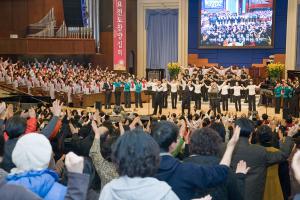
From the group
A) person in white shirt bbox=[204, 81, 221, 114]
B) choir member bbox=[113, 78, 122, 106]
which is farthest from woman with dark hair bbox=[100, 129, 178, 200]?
choir member bbox=[113, 78, 122, 106]

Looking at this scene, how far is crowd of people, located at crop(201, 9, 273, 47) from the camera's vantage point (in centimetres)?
2448

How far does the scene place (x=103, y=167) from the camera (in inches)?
143

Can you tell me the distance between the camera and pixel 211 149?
334cm

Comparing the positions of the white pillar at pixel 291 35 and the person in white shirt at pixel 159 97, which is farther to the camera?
the white pillar at pixel 291 35

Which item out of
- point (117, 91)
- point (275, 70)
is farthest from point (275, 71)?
point (117, 91)

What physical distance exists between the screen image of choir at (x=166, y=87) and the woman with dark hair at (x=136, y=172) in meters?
16.2

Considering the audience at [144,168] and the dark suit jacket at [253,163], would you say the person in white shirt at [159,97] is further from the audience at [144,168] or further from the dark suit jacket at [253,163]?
the dark suit jacket at [253,163]

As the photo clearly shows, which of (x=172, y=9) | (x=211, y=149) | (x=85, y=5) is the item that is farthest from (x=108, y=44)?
(x=211, y=149)

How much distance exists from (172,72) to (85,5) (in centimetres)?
645

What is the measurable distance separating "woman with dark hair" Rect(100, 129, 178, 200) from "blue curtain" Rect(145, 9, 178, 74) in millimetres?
26570

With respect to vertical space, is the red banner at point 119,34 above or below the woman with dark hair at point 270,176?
above

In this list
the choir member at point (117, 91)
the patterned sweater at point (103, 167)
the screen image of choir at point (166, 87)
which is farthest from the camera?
the choir member at point (117, 91)

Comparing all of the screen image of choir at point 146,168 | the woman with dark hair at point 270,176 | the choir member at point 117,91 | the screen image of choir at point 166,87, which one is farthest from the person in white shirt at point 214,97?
the screen image of choir at point 146,168

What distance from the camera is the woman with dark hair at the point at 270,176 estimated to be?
4605mm
